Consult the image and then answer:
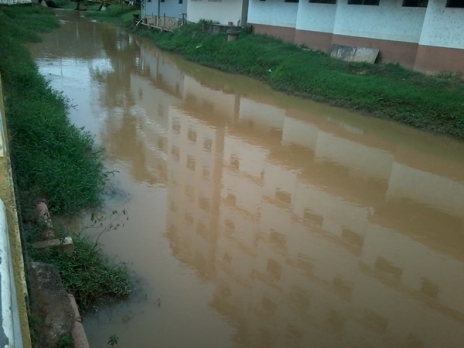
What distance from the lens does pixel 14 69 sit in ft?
35.1

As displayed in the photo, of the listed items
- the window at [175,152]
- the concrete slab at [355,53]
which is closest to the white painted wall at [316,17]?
the concrete slab at [355,53]

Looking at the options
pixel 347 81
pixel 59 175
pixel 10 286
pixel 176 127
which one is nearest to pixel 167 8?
pixel 347 81

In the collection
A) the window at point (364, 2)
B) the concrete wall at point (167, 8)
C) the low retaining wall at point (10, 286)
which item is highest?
the window at point (364, 2)

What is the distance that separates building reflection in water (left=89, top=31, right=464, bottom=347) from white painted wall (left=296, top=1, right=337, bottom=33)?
8.33 m

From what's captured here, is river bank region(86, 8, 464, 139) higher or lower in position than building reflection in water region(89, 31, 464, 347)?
higher

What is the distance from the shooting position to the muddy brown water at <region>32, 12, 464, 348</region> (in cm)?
425

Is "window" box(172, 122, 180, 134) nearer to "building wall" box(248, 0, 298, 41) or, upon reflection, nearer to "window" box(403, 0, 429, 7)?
"window" box(403, 0, 429, 7)

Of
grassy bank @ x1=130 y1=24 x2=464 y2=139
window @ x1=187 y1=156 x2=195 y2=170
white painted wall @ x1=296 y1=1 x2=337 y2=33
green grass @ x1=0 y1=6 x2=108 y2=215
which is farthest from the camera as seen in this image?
white painted wall @ x1=296 y1=1 x2=337 y2=33

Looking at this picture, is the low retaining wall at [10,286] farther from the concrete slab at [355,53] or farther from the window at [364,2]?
the window at [364,2]

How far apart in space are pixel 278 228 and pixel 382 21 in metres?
12.8

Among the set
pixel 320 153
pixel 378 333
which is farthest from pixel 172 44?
pixel 378 333

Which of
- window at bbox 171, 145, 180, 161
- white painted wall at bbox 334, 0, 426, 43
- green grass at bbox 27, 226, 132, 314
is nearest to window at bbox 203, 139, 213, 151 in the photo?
window at bbox 171, 145, 180, 161

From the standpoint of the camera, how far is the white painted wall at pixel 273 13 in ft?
69.0

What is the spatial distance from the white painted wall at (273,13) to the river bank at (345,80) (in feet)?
3.93
